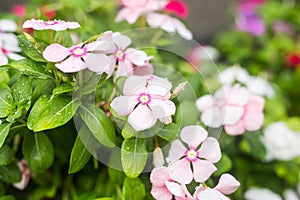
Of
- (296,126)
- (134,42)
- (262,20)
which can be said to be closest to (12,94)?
(134,42)

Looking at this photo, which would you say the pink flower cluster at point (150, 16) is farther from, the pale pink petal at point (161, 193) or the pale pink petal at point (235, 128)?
the pale pink petal at point (161, 193)

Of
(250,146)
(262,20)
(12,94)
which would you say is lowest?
(262,20)

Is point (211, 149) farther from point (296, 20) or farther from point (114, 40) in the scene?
point (296, 20)

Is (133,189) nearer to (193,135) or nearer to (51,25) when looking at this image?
(193,135)

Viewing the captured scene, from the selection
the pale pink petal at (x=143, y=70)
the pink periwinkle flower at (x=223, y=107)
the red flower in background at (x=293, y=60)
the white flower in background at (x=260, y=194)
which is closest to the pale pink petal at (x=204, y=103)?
the pink periwinkle flower at (x=223, y=107)

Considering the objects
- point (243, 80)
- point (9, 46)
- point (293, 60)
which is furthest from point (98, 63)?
point (293, 60)

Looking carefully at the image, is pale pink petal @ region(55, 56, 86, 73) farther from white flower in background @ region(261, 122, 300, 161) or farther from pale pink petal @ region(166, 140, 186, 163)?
white flower in background @ region(261, 122, 300, 161)

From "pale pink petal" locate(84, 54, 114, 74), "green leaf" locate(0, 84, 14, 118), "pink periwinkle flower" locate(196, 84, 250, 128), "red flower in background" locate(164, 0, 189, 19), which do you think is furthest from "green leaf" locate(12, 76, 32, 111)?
"red flower in background" locate(164, 0, 189, 19)
